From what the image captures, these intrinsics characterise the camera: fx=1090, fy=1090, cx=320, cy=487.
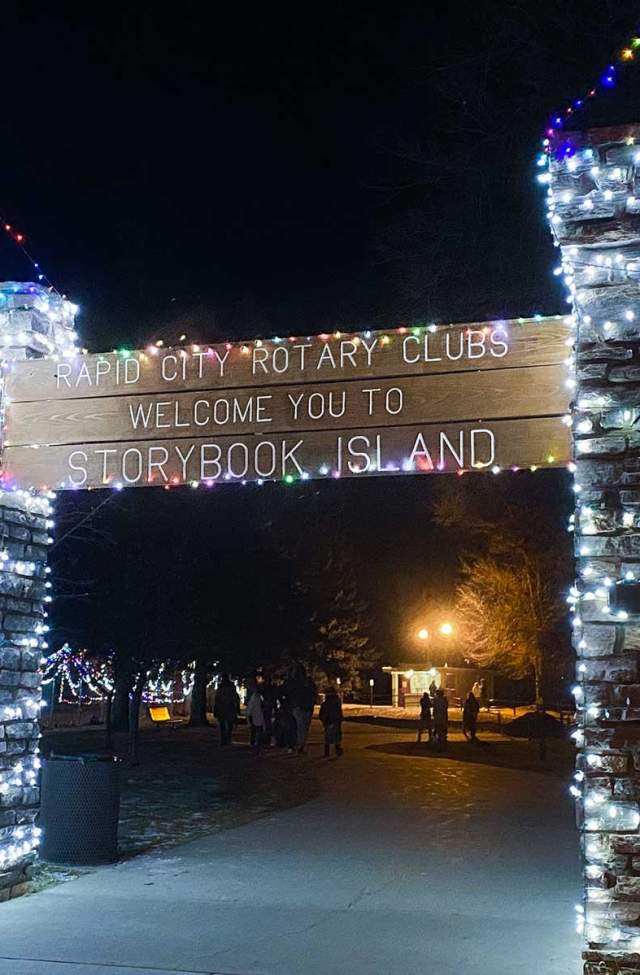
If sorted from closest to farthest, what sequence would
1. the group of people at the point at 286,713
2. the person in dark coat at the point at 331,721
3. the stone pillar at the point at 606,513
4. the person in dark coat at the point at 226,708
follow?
the stone pillar at the point at 606,513, the person in dark coat at the point at 331,721, the group of people at the point at 286,713, the person in dark coat at the point at 226,708

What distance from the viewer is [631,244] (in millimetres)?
6234

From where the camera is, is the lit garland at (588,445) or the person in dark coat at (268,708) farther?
the person in dark coat at (268,708)

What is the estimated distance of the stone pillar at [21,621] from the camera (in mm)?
8086

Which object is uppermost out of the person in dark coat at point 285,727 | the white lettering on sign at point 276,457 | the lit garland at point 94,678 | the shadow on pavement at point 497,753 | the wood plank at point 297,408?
the wood plank at point 297,408

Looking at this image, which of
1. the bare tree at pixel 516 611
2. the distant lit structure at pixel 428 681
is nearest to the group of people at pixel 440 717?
the bare tree at pixel 516 611

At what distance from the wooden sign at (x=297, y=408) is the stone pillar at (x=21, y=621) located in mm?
392

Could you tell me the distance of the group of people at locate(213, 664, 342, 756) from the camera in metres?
22.7

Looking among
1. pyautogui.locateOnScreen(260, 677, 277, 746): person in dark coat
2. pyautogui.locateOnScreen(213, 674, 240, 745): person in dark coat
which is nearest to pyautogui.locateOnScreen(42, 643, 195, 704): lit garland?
pyautogui.locateOnScreen(213, 674, 240, 745): person in dark coat

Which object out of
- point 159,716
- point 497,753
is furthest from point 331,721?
point 159,716

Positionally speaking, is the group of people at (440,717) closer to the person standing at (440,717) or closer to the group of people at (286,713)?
the person standing at (440,717)

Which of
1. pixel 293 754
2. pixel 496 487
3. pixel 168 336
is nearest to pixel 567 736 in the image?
Answer: pixel 293 754

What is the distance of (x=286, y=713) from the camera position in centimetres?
2423

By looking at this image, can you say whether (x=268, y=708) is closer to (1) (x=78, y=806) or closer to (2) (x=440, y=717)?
(2) (x=440, y=717)

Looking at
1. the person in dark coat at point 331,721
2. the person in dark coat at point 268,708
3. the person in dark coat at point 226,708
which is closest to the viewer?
the person in dark coat at point 331,721
